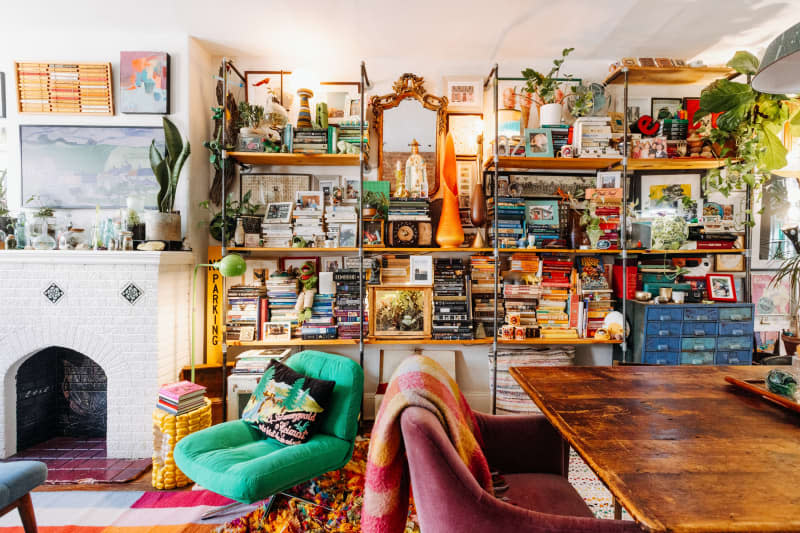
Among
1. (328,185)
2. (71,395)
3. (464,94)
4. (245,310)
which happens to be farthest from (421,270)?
(71,395)

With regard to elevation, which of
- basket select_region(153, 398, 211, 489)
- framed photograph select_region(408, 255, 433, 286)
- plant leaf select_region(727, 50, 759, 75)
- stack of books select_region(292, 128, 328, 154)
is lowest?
basket select_region(153, 398, 211, 489)

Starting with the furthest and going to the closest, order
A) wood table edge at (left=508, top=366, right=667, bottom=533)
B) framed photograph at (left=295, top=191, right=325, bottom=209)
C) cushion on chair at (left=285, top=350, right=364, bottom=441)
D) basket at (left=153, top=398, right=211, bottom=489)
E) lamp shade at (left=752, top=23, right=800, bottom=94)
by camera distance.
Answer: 1. framed photograph at (left=295, top=191, right=325, bottom=209)
2. basket at (left=153, top=398, right=211, bottom=489)
3. cushion on chair at (left=285, top=350, right=364, bottom=441)
4. lamp shade at (left=752, top=23, right=800, bottom=94)
5. wood table edge at (left=508, top=366, right=667, bottom=533)

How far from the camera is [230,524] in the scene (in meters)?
1.96

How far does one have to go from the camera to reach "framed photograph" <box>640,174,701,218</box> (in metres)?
3.25

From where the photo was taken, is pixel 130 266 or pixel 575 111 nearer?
pixel 130 266

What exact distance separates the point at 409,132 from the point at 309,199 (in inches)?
39.3

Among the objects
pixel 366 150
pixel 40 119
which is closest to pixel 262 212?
pixel 366 150

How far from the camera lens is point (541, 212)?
3217 millimetres

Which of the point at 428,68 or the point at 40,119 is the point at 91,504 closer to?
the point at 40,119

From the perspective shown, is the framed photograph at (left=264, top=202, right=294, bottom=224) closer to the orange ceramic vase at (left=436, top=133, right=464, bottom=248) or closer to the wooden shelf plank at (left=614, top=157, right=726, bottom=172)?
the orange ceramic vase at (left=436, top=133, right=464, bottom=248)

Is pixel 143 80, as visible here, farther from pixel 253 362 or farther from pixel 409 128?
pixel 253 362

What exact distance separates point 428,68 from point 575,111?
1.26 meters

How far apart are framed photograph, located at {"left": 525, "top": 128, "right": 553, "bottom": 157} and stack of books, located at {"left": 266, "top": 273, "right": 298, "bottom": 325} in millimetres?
2142

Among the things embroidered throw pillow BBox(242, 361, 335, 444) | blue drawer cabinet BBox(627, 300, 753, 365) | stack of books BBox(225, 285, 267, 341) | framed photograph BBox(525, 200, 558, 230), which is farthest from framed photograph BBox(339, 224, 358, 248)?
blue drawer cabinet BBox(627, 300, 753, 365)
